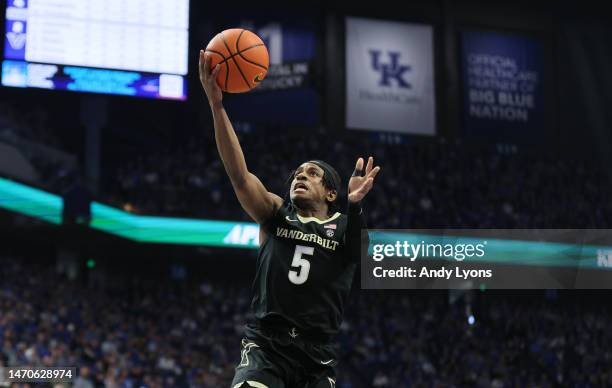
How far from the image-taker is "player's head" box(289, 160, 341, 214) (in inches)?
223

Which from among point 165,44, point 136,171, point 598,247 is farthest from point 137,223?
point 598,247

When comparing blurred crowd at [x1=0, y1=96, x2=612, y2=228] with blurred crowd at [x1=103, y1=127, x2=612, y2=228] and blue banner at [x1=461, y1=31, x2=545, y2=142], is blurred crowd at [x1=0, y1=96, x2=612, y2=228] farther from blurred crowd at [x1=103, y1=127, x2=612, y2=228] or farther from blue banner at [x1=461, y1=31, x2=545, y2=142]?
blue banner at [x1=461, y1=31, x2=545, y2=142]

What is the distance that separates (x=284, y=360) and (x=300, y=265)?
1.93 feet

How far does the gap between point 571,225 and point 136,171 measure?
13057 millimetres

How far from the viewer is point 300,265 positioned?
18.0ft

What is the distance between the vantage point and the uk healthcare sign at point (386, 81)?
29391 mm

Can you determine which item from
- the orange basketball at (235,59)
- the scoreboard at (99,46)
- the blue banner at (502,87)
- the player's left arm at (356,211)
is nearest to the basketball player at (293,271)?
the player's left arm at (356,211)

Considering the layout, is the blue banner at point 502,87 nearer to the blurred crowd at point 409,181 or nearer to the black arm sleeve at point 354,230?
the blurred crowd at point 409,181

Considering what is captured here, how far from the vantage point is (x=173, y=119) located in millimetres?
27281

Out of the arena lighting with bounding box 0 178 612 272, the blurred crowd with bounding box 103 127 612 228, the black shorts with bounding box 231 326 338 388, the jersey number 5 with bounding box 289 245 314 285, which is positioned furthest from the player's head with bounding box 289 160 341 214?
the blurred crowd with bounding box 103 127 612 228

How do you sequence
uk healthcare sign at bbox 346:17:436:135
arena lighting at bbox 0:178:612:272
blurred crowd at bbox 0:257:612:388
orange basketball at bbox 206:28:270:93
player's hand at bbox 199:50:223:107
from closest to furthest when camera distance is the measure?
player's hand at bbox 199:50:223:107 < orange basketball at bbox 206:28:270:93 < blurred crowd at bbox 0:257:612:388 < arena lighting at bbox 0:178:612:272 < uk healthcare sign at bbox 346:17:436:135

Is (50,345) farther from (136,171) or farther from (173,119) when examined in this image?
(173,119)

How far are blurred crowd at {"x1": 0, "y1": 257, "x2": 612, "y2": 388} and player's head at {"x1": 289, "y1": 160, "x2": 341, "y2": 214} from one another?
451 inches

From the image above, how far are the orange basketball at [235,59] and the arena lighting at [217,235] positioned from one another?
15.4 meters
